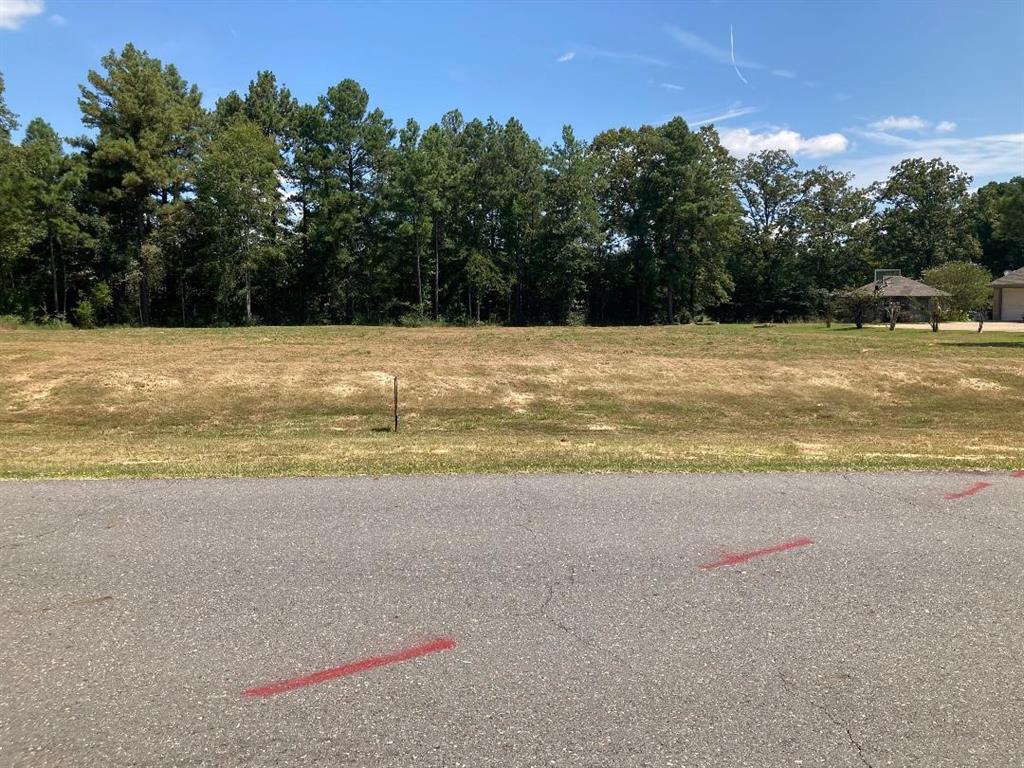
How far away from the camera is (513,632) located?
382 cm

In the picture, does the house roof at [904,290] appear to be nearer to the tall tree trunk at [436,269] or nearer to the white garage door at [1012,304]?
the white garage door at [1012,304]

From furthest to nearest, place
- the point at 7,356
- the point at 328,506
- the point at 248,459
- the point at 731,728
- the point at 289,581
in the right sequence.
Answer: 1. the point at 7,356
2. the point at 248,459
3. the point at 328,506
4. the point at 289,581
5. the point at 731,728

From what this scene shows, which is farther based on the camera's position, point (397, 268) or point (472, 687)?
point (397, 268)

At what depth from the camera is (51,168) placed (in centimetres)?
4112

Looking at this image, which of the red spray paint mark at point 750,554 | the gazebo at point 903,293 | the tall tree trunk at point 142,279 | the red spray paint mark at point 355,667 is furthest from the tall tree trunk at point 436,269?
the red spray paint mark at point 355,667

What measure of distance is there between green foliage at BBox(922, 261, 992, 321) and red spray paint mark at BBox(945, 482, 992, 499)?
171ft

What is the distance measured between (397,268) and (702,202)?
2514 centimetres

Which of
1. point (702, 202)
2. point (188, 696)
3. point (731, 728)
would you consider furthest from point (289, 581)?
point (702, 202)

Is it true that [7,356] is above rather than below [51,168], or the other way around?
below

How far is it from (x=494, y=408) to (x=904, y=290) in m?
47.2

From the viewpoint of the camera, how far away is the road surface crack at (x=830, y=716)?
286 cm

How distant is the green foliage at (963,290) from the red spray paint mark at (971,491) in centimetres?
5227

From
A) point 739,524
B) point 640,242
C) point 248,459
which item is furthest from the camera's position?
point 640,242

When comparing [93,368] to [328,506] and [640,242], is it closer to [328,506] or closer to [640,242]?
[328,506]
